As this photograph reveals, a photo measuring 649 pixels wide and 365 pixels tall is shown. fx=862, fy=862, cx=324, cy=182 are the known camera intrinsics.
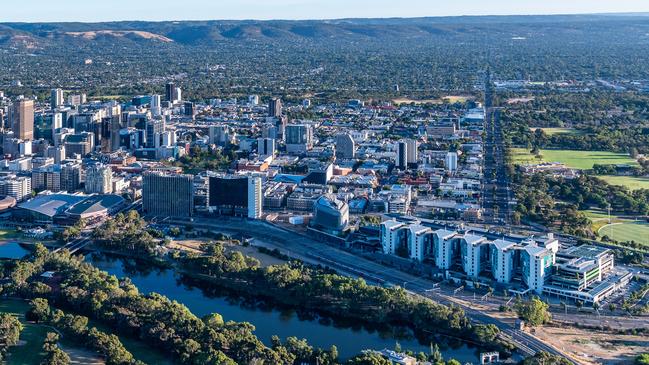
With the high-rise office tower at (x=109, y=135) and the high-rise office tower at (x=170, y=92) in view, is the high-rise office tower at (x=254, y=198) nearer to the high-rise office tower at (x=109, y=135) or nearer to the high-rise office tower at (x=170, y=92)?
the high-rise office tower at (x=109, y=135)

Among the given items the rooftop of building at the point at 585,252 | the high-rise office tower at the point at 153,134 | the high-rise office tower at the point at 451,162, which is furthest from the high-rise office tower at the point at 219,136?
the rooftop of building at the point at 585,252

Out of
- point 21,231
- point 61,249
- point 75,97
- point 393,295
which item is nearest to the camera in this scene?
point 393,295

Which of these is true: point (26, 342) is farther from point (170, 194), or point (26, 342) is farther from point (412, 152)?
point (412, 152)

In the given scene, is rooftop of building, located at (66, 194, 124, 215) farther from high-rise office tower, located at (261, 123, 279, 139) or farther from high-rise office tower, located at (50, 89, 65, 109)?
high-rise office tower, located at (50, 89, 65, 109)

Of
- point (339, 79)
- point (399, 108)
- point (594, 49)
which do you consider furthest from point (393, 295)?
point (594, 49)

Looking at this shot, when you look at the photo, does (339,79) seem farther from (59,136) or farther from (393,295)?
(393,295)

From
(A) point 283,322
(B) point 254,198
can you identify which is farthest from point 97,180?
(A) point 283,322

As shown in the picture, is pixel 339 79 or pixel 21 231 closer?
pixel 21 231
